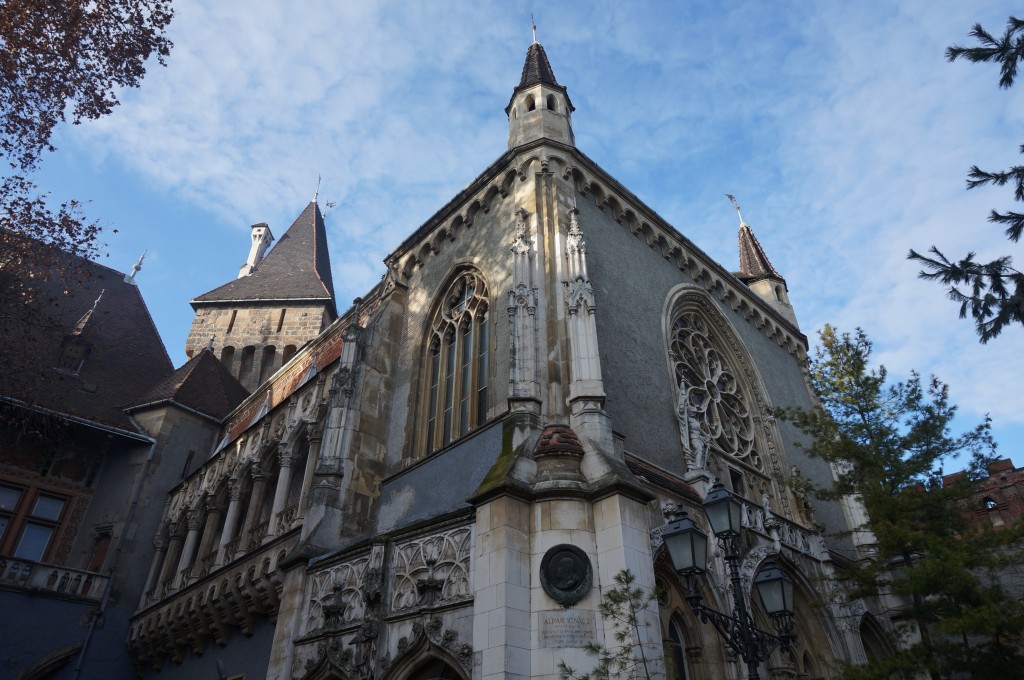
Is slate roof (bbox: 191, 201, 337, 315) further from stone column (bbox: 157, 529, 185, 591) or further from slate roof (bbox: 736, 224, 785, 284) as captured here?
slate roof (bbox: 736, 224, 785, 284)

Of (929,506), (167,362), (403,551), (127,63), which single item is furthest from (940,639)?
(167,362)

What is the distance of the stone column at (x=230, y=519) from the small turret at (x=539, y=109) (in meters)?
10.4

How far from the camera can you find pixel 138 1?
11.6 metres

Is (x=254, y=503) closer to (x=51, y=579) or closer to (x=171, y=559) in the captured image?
(x=171, y=559)

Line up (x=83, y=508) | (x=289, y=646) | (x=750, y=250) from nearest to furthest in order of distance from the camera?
(x=289, y=646), (x=83, y=508), (x=750, y=250)

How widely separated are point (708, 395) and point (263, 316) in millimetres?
21044

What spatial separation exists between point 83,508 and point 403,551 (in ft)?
47.4

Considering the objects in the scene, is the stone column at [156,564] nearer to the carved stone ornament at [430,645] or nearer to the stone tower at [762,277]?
the carved stone ornament at [430,645]

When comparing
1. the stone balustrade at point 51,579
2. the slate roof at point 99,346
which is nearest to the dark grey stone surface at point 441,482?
the stone balustrade at point 51,579

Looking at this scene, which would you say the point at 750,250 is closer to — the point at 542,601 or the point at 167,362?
the point at 542,601

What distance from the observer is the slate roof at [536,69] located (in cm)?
1553

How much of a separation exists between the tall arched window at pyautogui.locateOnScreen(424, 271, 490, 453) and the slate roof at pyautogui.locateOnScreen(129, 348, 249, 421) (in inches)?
462

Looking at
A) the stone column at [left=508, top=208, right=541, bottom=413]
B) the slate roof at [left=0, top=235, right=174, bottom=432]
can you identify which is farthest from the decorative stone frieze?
the slate roof at [left=0, top=235, right=174, bottom=432]

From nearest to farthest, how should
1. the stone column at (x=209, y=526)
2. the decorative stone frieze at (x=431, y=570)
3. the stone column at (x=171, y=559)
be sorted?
the decorative stone frieze at (x=431, y=570), the stone column at (x=209, y=526), the stone column at (x=171, y=559)
